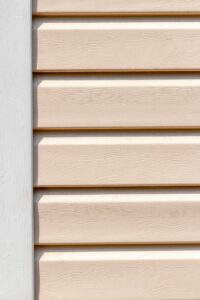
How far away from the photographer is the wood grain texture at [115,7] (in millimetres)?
1358

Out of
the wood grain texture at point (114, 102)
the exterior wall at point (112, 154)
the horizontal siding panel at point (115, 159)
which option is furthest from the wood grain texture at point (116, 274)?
the wood grain texture at point (114, 102)

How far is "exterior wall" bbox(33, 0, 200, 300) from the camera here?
135 cm

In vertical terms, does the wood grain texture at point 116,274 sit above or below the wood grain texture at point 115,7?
below

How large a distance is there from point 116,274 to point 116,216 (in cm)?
17

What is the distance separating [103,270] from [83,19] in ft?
2.44

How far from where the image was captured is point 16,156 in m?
1.33

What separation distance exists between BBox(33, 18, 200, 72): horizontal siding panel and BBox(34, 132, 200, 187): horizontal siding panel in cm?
20

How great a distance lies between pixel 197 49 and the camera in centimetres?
138

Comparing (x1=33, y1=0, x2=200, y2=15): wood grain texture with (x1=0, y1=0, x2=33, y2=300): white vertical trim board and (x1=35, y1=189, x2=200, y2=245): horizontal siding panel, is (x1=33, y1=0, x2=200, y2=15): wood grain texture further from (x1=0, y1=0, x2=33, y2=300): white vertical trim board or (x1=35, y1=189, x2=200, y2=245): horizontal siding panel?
(x1=35, y1=189, x2=200, y2=245): horizontal siding panel

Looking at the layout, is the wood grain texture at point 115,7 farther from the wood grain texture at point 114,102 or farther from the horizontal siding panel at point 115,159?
the horizontal siding panel at point 115,159

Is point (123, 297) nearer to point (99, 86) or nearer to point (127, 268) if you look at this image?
point (127, 268)

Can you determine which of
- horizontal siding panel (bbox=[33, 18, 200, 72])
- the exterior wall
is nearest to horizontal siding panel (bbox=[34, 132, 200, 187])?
the exterior wall

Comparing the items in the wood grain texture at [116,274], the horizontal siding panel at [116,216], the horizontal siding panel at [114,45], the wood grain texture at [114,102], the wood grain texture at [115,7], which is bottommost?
the wood grain texture at [116,274]

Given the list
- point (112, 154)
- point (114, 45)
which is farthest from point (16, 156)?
point (114, 45)
